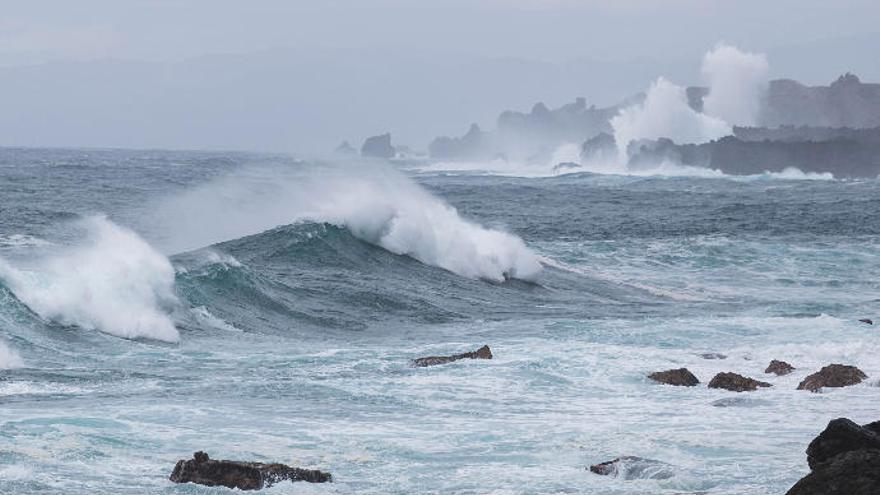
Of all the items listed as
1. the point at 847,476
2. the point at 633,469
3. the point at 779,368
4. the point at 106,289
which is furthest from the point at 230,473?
the point at 106,289

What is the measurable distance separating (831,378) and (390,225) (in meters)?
18.8

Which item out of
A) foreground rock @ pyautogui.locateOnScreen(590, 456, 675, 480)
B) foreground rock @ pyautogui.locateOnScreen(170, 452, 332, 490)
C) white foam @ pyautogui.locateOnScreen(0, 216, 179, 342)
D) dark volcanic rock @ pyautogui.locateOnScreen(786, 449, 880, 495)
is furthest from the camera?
white foam @ pyautogui.locateOnScreen(0, 216, 179, 342)

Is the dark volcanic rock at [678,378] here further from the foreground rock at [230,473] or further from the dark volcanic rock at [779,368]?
the foreground rock at [230,473]

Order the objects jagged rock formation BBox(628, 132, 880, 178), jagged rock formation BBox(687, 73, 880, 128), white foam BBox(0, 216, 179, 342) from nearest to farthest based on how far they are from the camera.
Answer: white foam BBox(0, 216, 179, 342) → jagged rock formation BBox(628, 132, 880, 178) → jagged rock formation BBox(687, 73, 880, 128)

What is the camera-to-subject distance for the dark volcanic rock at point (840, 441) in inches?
374

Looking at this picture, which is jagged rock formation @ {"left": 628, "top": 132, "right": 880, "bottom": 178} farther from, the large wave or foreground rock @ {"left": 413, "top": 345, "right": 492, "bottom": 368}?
foreground rock @ {"left": 413, "top": 345, "right": 492, "bottom": 368}

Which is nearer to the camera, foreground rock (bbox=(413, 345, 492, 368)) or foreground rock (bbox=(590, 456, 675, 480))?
foreground rock (bbox=(590, 456, 675, 480))

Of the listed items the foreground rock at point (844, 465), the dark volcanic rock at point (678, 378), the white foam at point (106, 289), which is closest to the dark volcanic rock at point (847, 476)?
the foreground rock at point (844, 465)

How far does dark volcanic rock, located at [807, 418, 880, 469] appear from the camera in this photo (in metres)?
9.50

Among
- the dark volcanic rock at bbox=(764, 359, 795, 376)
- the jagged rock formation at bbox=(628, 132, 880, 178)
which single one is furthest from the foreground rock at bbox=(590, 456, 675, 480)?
the jagged rock formation at bbox=(628, 132, 880, 178)

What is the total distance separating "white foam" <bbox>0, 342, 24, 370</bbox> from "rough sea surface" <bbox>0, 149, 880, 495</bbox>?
0.04 meters

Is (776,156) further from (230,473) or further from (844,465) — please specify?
(844,465)

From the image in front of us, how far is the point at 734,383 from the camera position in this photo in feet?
54.1

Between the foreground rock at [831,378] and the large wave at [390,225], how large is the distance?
15.6 meters
